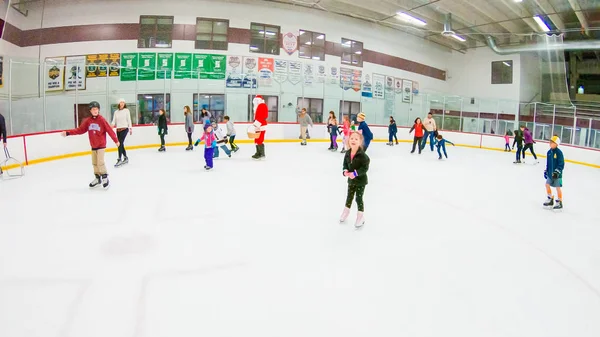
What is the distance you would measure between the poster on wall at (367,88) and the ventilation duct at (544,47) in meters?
7.87

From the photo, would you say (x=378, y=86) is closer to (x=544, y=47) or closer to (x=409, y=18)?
(x=409, y=18)

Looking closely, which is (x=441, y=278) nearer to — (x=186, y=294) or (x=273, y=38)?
(x=186, y=294)

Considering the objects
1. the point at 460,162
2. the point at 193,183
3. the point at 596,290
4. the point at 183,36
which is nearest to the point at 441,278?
the point at 596,290

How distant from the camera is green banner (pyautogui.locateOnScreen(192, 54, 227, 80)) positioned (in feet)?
47.9

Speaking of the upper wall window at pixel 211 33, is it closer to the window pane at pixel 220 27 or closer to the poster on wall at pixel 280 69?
the window pane at pixel 220 27

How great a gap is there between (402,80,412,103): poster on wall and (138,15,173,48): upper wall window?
11.9 metres

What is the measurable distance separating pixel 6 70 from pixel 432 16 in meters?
16.6

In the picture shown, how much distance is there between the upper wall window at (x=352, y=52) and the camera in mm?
17578

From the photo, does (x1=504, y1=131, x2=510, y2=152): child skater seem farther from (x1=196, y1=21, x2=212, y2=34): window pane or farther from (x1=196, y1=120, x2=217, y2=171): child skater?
(x1=196, y1=21, x2=212, y2=34): window pane

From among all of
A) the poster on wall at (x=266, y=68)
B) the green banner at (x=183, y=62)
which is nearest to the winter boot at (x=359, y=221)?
the poster on wall at (x=266, y=68)

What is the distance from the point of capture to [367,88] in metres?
18.0

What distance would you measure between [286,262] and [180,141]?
33.1ft

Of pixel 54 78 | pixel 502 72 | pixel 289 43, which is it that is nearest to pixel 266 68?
pixel 289 43

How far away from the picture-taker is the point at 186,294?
101 inches
